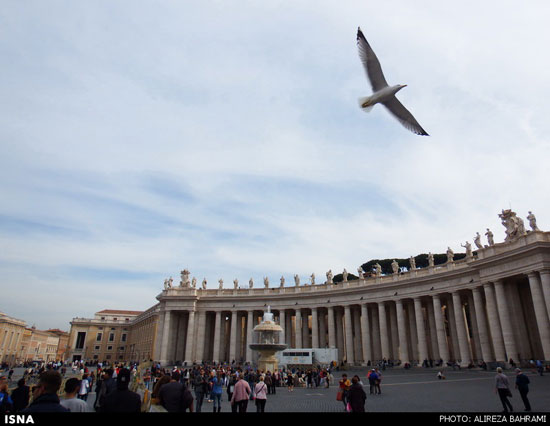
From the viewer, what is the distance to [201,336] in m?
64.8

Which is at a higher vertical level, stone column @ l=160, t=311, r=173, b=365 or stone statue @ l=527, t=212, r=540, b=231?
stone statue @ l=527, t=212, r=540, b=231

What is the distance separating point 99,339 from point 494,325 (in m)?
111

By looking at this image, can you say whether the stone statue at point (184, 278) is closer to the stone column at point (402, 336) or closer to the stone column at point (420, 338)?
the stone column at point (402, 336)

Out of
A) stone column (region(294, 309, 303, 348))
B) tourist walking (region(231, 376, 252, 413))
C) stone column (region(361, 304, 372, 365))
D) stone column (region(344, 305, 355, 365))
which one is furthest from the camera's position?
stone column (region(294, 309, 303, 348))

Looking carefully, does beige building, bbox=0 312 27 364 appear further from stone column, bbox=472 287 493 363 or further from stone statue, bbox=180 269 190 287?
stone column, bbox=472 287 493 363

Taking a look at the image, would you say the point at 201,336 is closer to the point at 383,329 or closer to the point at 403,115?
the point at 383,329

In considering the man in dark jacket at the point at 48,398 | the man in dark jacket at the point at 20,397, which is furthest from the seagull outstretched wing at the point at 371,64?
the man in dark jacket at the point at 20,397

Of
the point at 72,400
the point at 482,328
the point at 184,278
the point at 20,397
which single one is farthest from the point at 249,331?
the point at 72,400

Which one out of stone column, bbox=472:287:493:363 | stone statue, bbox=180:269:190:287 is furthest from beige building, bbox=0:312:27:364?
stone column, bbox=472:287:493:363

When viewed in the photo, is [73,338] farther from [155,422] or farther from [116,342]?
[155,422]

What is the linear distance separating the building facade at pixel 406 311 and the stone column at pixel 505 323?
0.31ft

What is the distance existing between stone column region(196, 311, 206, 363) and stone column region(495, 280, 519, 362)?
46.2m

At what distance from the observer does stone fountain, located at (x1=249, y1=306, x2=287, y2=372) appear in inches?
1142

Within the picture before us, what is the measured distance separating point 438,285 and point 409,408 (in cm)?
3526
